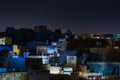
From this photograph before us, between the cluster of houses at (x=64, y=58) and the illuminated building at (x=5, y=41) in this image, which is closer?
the cluster of houses at (x=64, y=58)

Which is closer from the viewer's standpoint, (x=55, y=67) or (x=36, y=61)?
(x=36, y=61)

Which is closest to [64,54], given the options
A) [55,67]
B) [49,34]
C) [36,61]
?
[55,67]

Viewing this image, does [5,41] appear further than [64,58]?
Yes

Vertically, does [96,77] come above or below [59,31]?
below

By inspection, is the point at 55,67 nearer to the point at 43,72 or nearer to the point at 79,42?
the point at 43,72

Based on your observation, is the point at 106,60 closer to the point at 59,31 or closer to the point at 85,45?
the point at 85,45

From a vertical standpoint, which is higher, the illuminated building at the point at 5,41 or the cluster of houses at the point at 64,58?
the illuminated building at the point at 5,41

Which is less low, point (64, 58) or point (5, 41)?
point (5, 41)

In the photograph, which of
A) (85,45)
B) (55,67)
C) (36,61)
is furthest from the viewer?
(85,45)

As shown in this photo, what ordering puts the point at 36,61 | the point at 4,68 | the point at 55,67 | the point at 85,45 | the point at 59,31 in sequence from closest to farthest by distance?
1. the point at 4,68
2. the point at 36,61
3. the point at 55,67
4. the point at 85,45
5. the point at 59,31

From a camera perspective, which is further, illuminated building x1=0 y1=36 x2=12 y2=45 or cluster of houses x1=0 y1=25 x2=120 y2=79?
illuminated building x1=0 y1=36 x2=12 y2=45

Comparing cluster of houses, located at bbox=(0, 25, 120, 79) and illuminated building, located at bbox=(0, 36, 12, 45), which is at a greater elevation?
illuminated building, located at bbox=(0, 36, 12, 45)

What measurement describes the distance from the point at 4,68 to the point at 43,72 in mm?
2077

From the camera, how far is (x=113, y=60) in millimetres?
28281
